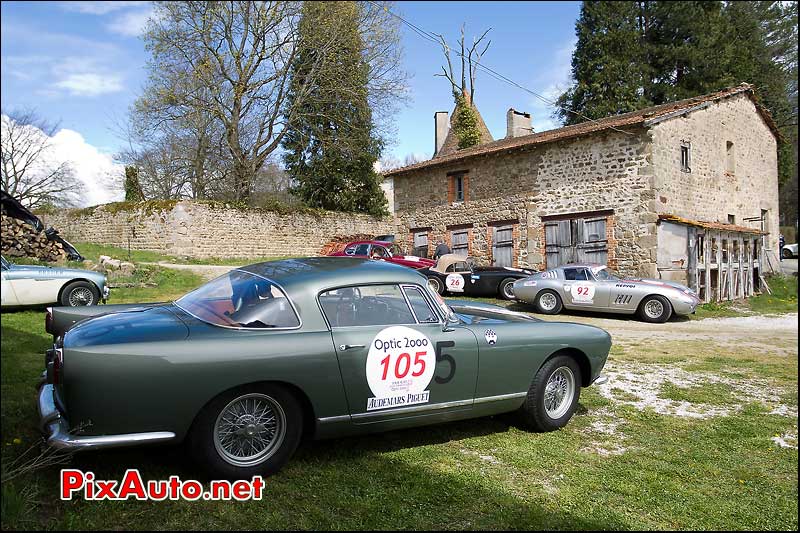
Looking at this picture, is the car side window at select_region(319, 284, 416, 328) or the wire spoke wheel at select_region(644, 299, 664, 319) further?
the wire spoke wheel at select_region(644, 299, 664, 319)

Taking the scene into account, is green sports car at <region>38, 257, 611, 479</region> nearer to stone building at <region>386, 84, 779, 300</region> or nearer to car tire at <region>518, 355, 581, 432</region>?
car tire at <region>518, 355, 581, 432</region>

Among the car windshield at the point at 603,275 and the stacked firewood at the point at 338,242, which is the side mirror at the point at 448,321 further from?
the stacked firewood at the point at 338,242

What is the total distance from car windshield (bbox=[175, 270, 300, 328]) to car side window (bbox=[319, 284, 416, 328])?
27 centimetres

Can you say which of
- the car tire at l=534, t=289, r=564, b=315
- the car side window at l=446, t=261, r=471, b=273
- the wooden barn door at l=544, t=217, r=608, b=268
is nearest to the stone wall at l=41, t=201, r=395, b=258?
the car side window at l=446, t=261, r=471, b=273

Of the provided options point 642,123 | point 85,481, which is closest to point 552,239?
point 642,123

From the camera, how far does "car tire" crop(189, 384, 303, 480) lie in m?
3.24

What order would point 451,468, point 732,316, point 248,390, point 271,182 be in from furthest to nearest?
1. point 271,182
2. point 732,316
3. point 451,468
4. point 248,390

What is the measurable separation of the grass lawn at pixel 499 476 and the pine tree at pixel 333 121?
80.3ft

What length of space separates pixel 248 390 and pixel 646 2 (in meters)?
33.8

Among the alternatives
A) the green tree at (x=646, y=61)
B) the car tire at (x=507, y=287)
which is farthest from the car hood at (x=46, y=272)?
the green tree at (x=646, y=61)

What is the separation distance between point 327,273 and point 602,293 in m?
10.3

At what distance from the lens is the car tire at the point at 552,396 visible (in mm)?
4477

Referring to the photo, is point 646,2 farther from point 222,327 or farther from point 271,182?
point 222,327

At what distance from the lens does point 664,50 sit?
28.6m
